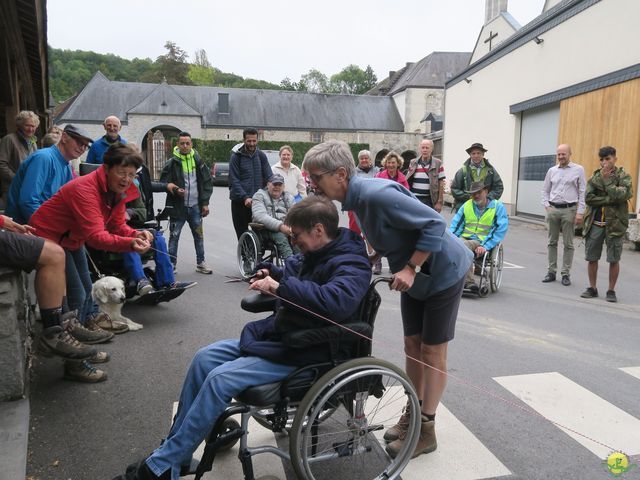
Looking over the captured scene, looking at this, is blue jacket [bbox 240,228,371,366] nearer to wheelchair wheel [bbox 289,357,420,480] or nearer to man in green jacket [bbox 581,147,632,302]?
wheelchair wheel [bbox 289,357,420,480]

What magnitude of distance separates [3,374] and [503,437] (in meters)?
3.02

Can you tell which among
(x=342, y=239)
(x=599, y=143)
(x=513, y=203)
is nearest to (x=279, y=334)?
(x=342, y=239)

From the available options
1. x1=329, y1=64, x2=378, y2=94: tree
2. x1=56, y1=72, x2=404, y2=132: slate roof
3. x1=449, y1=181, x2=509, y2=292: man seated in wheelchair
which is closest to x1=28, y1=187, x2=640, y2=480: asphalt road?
x1=449, y1=181, x2=509, y2=292: man seated in wheelchair

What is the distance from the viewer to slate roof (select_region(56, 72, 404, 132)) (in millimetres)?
46062

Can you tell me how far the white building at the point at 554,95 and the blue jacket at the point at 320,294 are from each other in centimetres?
1051

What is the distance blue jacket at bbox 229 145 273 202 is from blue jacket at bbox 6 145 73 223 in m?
3.29

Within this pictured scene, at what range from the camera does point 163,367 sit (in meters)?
4.11

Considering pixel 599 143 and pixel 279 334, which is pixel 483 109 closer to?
pixel 599 143

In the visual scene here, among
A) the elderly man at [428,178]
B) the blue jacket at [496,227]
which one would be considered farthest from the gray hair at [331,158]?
the elderly man at [428,178]

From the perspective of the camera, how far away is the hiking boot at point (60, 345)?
11.0ft

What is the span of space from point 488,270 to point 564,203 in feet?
5.53

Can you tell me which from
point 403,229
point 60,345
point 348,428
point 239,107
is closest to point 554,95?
point 403,229

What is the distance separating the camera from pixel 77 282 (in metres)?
4.07

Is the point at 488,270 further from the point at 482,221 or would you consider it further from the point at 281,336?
the point at 281,336
